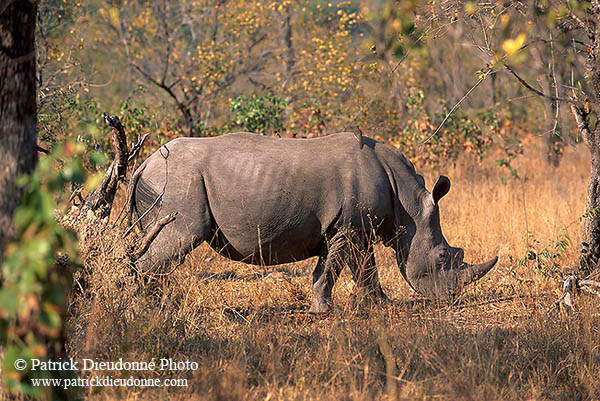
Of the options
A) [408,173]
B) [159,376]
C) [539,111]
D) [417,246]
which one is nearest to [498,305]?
[417,246]

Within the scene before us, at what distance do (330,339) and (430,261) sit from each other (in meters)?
1.93

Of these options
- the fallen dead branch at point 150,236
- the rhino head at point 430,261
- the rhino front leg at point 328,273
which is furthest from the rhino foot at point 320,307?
the fallen dead branch at point 150,236

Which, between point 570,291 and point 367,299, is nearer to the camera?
point 570,291

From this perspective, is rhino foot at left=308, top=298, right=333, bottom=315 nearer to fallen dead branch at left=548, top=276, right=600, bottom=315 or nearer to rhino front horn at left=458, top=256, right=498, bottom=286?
rhino front horn at left=458, top=256, right=498, bottom=286

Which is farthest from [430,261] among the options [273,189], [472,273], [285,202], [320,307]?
[273,189]

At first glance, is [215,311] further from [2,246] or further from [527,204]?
[527,204]

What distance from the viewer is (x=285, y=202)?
5930 mm

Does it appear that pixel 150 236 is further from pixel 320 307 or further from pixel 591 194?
pixel 591 194

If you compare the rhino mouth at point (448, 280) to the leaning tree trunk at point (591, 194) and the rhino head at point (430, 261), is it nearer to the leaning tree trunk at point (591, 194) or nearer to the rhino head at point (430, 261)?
the rhino head at point (430, 261)

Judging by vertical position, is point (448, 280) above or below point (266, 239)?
below

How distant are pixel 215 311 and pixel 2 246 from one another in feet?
8.56

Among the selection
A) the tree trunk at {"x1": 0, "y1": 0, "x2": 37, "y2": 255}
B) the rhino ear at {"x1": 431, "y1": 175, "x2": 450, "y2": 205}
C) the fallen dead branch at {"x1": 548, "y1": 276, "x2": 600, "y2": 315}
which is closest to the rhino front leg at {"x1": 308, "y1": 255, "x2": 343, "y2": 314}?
the rhino ear at {"x1": 431, "y1": 175, "x2": 450, "y2": 205}

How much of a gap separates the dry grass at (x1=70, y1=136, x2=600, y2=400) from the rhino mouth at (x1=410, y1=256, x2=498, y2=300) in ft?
0.57

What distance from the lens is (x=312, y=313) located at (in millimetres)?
6039
